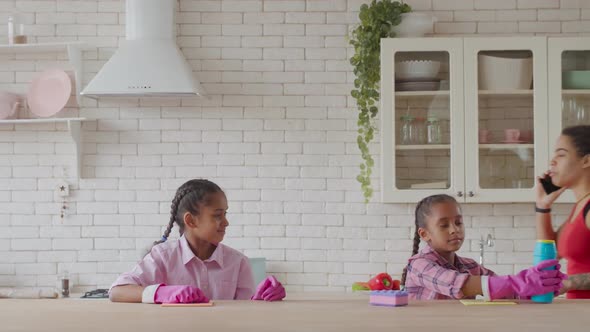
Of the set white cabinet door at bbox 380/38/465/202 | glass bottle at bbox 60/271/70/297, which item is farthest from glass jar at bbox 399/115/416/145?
glass bottle at bbox 60/271/70/297

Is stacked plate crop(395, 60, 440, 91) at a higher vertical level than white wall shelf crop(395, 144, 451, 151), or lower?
higher

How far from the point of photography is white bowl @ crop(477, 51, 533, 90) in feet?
15.7

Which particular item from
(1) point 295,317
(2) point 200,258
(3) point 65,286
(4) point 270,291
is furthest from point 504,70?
(1) point 295,317

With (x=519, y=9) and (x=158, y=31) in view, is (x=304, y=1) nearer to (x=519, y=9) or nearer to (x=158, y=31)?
(x=158, y=31)

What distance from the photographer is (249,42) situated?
5.11 meters

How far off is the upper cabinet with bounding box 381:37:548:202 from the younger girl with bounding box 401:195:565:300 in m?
1.06

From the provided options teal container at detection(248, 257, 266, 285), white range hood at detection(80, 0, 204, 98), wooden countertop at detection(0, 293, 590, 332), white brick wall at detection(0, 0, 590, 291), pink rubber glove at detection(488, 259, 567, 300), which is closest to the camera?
wooden countertop at detection(0, 293, 590, 332)

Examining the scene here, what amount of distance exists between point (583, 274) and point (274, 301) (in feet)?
3.33

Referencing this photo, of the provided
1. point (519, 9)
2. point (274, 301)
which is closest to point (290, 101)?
point (519, 9)

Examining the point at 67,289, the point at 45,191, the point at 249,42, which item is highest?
the point at 249,42

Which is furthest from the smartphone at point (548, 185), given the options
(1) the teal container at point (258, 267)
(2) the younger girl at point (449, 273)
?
(1) the teal container at point (258, 267)

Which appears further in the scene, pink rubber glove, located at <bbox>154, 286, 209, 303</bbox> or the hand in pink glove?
the hand in pink glove

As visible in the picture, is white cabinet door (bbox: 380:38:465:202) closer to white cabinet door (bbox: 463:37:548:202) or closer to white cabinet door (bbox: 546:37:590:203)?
white cabinet door (bbox: 463:37:548:202)

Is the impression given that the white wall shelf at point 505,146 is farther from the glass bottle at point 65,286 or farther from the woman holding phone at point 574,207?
the glass bottle at point 65,286
